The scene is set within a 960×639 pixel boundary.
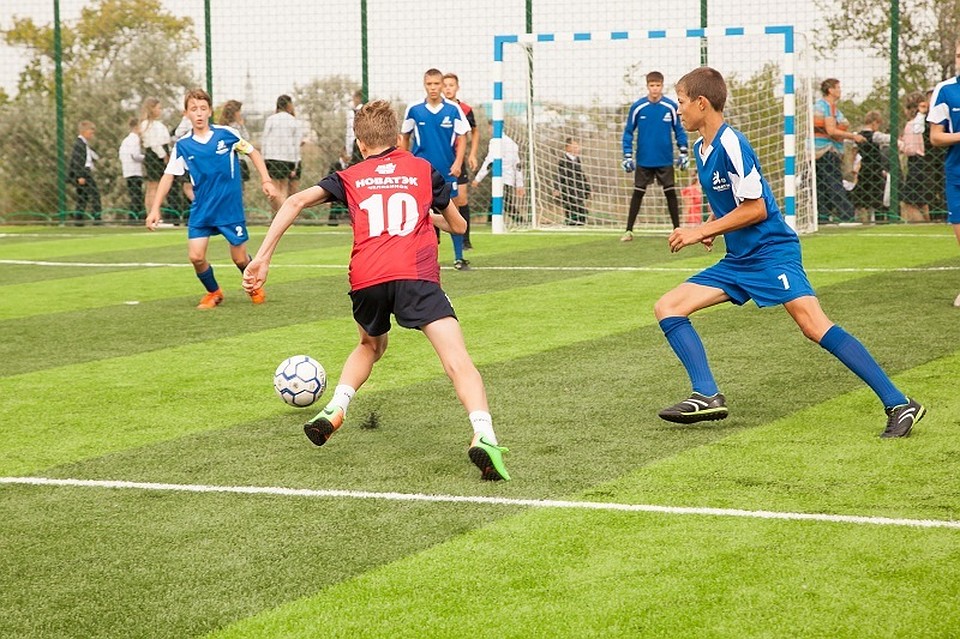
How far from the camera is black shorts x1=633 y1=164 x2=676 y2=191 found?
1703 cm

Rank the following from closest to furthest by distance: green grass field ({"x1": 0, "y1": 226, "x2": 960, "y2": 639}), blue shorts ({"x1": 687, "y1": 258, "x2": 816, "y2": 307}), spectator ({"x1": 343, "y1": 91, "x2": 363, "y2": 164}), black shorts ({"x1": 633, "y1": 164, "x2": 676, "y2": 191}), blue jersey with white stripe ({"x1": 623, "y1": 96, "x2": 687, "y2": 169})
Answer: green grass field ({"x1": 0, "y1": 226, "x2": 960, "y2": 639}) < blue shorts ({"x1": 687, "y1": 258, "x2": 816, "y2": 307}) < blue jersey with white stripe ({"x1": 623, "y1": 96, "x2": 687, "y2": 169}) < black shorts ({"x1": 633, "y1": 164, "x2": 676, "y2": 191}) < spectator ({"x1": 343, "y1": 91, "x2": 363, "y2": 164})

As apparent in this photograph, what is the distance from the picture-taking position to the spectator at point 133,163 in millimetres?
23031

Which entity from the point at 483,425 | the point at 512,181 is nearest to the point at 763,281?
the point at 483,425

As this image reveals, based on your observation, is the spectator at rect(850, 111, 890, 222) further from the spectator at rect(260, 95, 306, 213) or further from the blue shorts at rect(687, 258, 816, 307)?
the blue shorts at rect(687, 258, 816, 307)

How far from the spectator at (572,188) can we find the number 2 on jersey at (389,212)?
1449 centimetres

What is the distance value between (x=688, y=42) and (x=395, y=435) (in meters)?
14.6

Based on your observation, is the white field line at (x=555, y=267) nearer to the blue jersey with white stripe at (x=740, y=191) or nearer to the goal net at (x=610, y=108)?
the goal net at (x=610, y=108)

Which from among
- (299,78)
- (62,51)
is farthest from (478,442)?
(62,51)

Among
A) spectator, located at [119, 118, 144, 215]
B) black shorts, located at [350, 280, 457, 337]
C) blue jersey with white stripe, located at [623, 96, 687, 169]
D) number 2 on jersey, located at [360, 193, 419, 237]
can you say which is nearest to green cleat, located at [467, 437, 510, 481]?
black shorts, located at [350, 280, 457, 337]

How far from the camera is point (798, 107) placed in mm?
18953

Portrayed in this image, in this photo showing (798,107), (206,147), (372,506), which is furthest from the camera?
(798,107)

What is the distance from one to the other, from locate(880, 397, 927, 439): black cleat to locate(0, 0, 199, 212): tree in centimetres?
2011

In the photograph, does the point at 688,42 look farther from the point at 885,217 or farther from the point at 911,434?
the point at 911,434

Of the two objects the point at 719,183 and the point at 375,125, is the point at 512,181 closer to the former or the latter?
the point at 719,183
